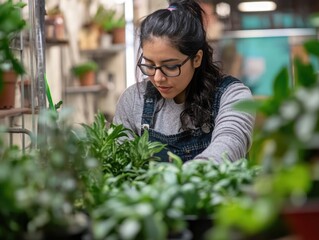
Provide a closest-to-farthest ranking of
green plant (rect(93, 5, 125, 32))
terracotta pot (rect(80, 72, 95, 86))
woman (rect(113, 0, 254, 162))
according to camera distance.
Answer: woman (rect(113, 0, 254, 162)), terracotta pot (rect(80, 72, 95, 86)), green plant (rect(93, 5, 125, 32))

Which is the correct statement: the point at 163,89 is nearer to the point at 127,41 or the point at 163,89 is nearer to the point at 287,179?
the point at 287,179

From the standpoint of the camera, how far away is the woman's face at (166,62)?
260cm

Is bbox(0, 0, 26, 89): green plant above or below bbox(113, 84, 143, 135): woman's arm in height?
above

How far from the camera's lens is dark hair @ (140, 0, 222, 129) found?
2.64 meters

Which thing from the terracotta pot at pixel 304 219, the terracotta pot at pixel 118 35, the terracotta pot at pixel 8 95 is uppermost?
the terracotta pot at pixel 118 35

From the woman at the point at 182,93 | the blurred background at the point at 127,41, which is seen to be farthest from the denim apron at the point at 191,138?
the blurred background at the point at 127,41

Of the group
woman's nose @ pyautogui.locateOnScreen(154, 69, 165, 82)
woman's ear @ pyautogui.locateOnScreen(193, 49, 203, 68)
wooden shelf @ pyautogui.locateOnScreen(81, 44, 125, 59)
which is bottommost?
woman's nose @ pyautogui.locateOnScreen(154, 69, 165, 82)

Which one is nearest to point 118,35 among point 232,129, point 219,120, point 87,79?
point 87,79

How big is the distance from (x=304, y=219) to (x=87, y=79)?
282 inches

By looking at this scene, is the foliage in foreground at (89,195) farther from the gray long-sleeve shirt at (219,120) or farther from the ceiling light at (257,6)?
the ceiling light at (257,6)

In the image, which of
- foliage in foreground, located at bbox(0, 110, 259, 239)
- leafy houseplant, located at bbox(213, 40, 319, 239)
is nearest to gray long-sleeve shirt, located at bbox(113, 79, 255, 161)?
foliage in foreground, located at bbox(0, 110, 259, 239)

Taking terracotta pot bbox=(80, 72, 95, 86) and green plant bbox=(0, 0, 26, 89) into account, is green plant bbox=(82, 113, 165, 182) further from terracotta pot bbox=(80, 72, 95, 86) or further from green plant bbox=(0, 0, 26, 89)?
terracotta pot bbox=(80, 72, 95, 86)

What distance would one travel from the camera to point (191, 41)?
2674mm

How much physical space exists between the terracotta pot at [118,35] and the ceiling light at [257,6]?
2.05m
